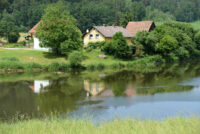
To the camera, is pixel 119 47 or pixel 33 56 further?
pixel 119 47

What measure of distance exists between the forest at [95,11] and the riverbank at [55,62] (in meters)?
27.1

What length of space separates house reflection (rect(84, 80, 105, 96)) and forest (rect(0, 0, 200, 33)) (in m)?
42.7

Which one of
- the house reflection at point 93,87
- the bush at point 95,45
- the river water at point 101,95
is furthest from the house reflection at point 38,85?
the bush at point 95,45

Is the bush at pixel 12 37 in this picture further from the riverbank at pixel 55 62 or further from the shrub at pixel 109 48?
the shrub at pixel 109 48

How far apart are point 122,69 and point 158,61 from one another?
10.3 m

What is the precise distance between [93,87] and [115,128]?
57.0 ft

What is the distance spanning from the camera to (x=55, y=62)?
41594 millimetres

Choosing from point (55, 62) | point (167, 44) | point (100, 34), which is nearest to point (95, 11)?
point (100, 34)

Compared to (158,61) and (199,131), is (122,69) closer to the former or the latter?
(158,61)

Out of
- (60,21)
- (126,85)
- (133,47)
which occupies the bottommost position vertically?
(126,85)

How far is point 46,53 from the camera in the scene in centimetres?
4809

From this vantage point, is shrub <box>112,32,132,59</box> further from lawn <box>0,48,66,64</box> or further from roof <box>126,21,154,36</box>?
roof <box>126,21,154,36</box>

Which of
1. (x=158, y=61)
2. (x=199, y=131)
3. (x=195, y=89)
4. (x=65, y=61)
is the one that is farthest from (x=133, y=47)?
(x=199, y=131)

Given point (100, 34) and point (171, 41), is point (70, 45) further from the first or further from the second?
point (171, 41)
